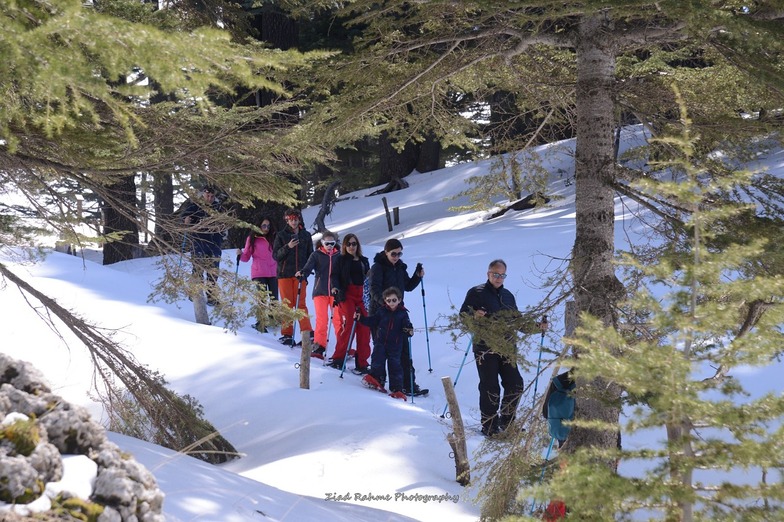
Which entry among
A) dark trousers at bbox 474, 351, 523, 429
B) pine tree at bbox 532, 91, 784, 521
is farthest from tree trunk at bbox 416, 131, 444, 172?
pine tree at bbox 532, 91, 784, 521

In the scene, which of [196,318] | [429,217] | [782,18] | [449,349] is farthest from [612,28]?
[429,217]

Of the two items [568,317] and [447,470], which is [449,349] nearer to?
[447,470]

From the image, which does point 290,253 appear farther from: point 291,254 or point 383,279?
point 383,279

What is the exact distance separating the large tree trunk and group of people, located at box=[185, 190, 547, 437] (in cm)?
189

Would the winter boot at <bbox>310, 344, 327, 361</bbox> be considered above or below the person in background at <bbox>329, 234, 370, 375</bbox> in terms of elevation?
below

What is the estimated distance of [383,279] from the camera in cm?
1028

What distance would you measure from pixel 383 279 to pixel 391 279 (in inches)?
4.1

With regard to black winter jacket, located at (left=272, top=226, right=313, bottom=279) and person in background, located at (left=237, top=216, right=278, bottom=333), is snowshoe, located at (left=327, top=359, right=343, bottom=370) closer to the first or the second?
black winter jacket, located at (left=272, top=226, right=313, bottom=279)

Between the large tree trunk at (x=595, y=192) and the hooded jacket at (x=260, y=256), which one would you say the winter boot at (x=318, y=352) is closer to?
the hooded jacket at (x=260, y=256)

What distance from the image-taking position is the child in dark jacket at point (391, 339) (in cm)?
995

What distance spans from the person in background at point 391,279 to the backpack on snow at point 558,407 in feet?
12.6

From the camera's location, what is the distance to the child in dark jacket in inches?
392

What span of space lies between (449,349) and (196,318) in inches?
160

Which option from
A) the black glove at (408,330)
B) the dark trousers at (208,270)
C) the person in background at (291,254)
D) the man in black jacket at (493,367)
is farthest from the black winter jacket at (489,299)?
the person in background at (291,254)
